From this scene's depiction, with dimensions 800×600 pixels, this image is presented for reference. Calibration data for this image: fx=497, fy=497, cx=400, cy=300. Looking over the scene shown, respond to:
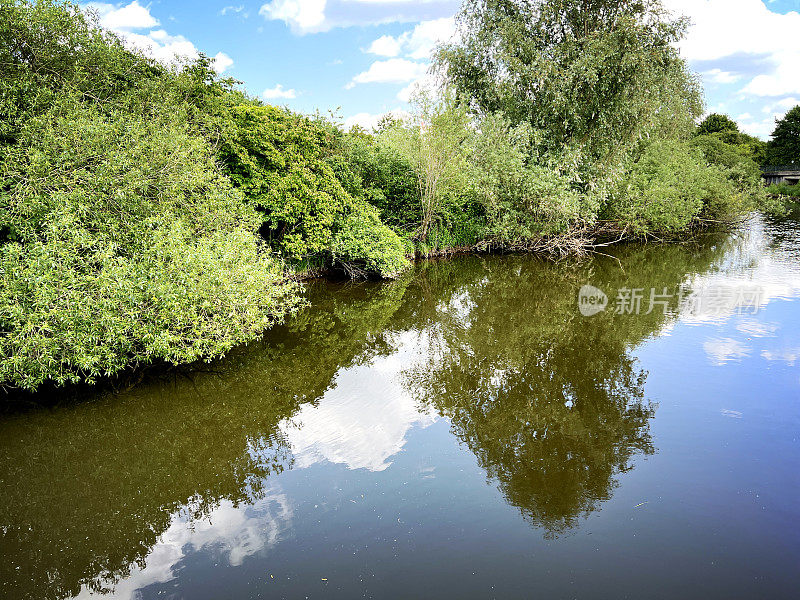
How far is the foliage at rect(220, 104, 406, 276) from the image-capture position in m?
17.4

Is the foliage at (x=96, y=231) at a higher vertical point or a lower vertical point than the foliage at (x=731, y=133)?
lower

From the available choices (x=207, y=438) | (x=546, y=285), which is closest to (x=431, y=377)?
(x=207, y=438)

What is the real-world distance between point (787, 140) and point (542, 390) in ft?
277

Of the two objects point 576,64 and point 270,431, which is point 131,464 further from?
point 576,64

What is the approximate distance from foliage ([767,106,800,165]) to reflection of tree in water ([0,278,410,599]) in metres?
84.1

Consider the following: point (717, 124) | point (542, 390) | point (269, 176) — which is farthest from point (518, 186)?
point (717, 124)

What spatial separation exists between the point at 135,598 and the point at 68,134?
30.1 ft

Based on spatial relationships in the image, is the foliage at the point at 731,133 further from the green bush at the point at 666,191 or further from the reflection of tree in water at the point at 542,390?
the reflection of tree in water at the point at 542,390

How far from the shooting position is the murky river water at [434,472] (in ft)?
18.0

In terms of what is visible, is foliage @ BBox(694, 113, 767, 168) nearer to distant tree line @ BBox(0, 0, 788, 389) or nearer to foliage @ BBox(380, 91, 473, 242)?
distant tree line @ BBox(0, 0, 788, 389)

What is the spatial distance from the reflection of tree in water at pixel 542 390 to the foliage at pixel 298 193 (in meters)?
3.81

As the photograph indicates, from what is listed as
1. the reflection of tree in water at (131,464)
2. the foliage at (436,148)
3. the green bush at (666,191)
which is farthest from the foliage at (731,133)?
the reflection of tree in water at (131,464)

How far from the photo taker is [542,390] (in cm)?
976

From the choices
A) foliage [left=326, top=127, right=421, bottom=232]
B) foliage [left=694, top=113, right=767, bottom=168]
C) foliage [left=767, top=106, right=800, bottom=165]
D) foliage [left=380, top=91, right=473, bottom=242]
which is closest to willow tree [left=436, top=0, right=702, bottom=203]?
foliage [left=380, top=91, right=473, bottom=242]
